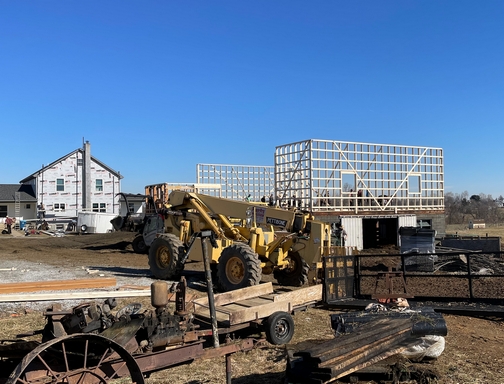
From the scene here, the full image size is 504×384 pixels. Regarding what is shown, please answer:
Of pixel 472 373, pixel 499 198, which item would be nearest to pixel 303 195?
pixel 472 373

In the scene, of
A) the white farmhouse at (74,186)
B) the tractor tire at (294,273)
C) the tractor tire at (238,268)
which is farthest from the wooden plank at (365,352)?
the white farmhouse at (74,186)

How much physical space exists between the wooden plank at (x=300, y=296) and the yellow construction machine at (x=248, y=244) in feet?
7.49

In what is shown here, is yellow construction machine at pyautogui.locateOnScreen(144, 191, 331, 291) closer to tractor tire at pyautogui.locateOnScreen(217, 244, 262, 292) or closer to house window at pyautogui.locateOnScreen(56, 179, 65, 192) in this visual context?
tractor tire at pyautogui.locateOnScreen(217, 244, 262, 292)

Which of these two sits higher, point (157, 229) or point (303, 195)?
point (303, 195)

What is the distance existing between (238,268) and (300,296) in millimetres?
3031

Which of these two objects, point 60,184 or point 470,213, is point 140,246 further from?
point 470,213

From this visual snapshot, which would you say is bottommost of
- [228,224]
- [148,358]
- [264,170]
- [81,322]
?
[148,358]

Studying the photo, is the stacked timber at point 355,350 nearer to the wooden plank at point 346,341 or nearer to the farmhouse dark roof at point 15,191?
the wooden plank at point 346,341

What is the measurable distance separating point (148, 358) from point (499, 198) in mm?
102620

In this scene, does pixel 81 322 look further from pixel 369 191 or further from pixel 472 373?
pixel 369 191

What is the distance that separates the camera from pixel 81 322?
15.8ft

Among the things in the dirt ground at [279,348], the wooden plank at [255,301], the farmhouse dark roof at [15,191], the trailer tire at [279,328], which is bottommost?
the dirt ground at [279,348]

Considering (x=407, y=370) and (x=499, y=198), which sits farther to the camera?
(x=499, y=198)

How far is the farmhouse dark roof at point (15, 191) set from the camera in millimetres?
46375
